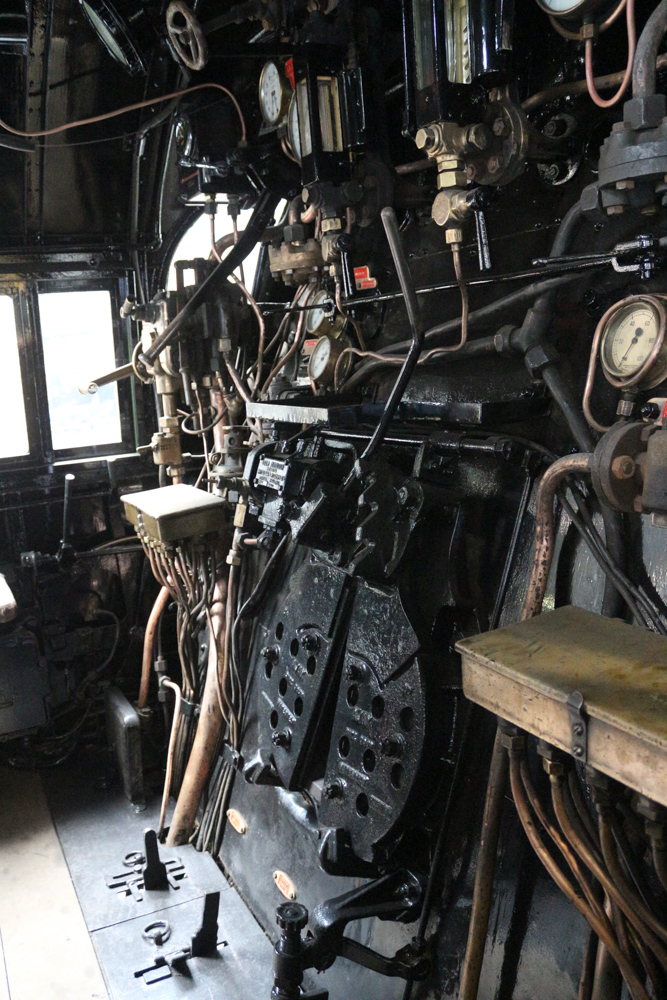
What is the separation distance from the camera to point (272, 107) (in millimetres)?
2617

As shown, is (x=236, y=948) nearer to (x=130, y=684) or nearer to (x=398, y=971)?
(x=398, y=971)

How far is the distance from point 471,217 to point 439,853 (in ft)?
5.04

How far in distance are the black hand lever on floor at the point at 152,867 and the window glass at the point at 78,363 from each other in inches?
70.5

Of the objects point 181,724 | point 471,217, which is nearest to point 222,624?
point 181,724

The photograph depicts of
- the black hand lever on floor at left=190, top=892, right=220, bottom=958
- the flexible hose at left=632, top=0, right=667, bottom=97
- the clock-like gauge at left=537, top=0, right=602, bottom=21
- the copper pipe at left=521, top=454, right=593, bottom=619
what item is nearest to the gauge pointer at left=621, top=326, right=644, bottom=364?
the copper pipe at left=521, top=454, right=593, bottom=619

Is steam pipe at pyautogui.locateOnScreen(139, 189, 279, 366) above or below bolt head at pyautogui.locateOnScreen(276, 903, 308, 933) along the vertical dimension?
above

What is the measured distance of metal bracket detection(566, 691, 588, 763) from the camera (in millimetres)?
1135

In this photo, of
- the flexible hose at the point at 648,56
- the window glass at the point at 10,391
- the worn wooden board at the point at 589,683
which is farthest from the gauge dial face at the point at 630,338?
the window glass at the point at 10,391

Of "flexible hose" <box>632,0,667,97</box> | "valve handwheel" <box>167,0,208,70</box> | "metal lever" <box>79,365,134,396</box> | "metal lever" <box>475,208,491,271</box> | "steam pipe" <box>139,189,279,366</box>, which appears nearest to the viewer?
"flexible hose" <box>632,0,667,97</box>

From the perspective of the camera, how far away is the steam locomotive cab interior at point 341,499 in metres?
1.50

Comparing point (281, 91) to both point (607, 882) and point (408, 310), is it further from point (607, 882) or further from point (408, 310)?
point (607, 882)

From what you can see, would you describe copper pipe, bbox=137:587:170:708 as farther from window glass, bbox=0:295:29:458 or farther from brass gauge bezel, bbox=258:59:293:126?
brass gauge bezel, bbox=258:59:293:126

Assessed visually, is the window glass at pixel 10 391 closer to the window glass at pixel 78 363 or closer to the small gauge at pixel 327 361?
the window glass at pixel 78 363

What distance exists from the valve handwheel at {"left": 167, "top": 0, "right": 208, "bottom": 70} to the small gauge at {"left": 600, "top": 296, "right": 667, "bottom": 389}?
1651 mm
